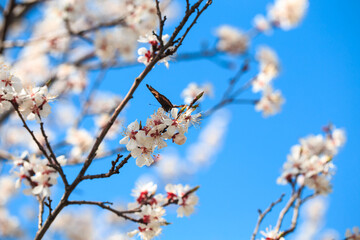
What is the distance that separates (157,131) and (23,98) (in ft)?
2.34

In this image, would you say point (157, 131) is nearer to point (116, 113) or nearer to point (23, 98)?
point (116, 113)

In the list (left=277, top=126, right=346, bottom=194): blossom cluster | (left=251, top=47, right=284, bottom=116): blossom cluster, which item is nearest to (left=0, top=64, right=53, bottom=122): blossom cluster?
(left=277, top=126, right=346, bottom=194): blossom cluster

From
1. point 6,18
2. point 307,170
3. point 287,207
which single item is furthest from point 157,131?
point 6,18

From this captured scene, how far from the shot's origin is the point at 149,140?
133 cm

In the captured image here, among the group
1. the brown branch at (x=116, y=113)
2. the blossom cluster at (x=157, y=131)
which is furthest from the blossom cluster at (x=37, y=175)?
the blossom cluster at (x=157, y=131)

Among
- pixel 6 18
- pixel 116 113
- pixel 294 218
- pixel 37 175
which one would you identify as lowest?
pixel 294 218

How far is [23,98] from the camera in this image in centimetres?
153

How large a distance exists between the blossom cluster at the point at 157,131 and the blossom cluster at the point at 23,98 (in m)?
0.51

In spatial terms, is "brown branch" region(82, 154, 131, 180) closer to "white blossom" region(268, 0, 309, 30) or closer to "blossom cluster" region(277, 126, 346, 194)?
"blossom cluster" region(277, 126, 346, 194)

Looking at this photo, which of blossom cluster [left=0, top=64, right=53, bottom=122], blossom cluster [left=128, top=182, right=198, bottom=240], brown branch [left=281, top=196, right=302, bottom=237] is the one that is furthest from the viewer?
brown branch [left=281, top=196, right=302, bottom=237]

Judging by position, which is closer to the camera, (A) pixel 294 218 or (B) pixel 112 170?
(B) pixel 112 170

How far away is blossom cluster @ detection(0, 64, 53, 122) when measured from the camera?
4.94ft

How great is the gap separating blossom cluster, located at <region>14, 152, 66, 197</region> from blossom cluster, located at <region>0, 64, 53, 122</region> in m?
0.33

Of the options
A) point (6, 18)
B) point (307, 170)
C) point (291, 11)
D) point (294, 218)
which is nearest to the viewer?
point (294, 218)
